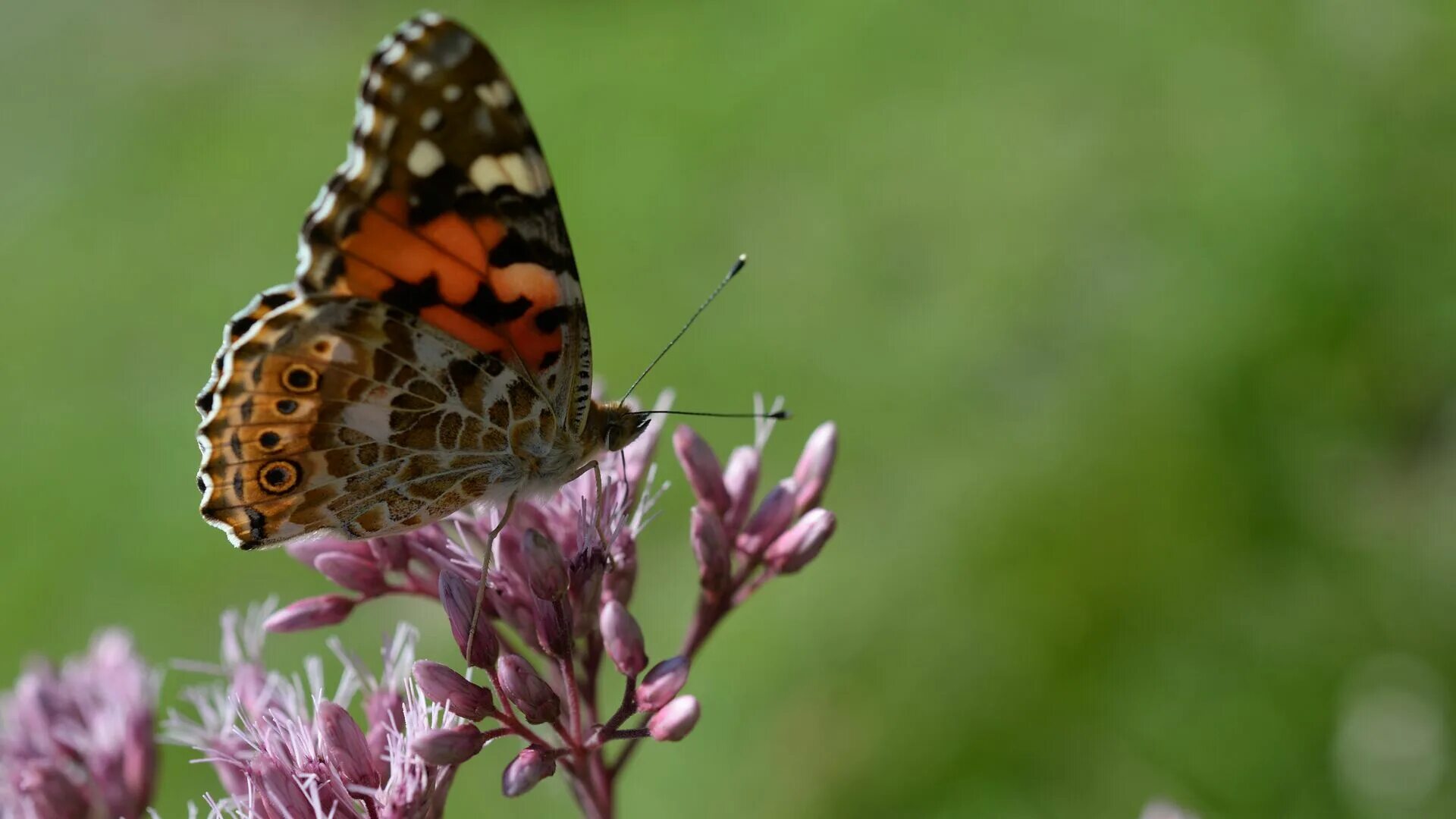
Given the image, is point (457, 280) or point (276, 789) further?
point (457, 280)

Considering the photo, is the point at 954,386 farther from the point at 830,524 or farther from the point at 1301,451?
the point at 830,524

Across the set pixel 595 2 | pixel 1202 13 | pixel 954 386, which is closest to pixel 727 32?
pixel 595 2

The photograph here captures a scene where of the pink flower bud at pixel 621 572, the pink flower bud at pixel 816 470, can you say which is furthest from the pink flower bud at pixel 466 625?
the pink flower bud at pixel 816 470

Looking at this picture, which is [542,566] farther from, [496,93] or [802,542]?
[496,93]

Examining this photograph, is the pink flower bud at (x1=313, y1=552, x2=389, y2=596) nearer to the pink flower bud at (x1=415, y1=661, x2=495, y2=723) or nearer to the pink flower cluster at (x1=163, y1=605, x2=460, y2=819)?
the pink flower cluster at (x1=163, y1=605, x2=460, y2=819)

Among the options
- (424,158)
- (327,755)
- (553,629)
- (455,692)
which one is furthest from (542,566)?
(424,158)
